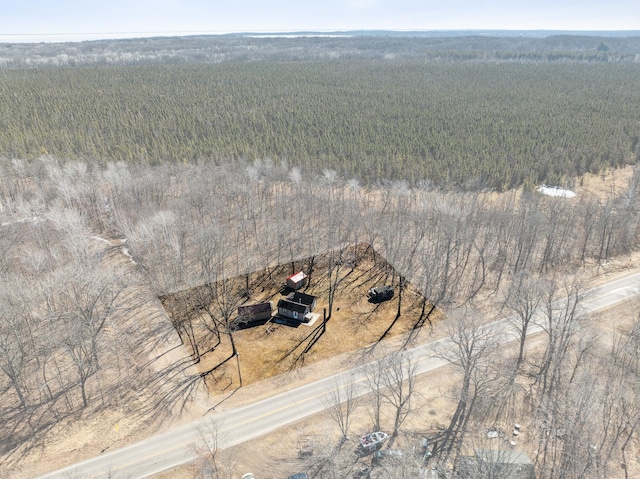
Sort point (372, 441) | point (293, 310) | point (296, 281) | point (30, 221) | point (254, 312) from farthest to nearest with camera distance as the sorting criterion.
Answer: point (30, 221) → point (296, 281) → point (293, 310) → point (254, 312) → point (372, 441)

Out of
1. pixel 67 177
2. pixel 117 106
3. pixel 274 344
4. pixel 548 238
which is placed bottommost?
pixel 274 344

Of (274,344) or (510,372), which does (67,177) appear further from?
(510,372)

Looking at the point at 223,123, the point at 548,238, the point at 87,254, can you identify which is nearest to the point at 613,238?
the point at 548,238

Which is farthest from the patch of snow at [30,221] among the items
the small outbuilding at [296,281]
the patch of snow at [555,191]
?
the patch of snow at [555,191]

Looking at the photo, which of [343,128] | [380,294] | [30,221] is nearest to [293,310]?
[380,294]

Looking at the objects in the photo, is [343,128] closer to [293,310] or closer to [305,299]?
[305,299]

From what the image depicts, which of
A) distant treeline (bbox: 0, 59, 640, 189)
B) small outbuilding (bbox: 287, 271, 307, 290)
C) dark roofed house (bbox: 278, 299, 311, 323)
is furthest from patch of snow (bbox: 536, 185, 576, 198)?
dark roofed house (bbox: 278, 299, 311, 323)
